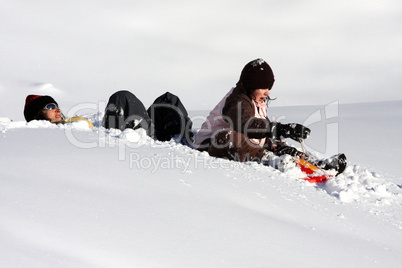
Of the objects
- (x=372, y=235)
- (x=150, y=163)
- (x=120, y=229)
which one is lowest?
(x=372, y=235)

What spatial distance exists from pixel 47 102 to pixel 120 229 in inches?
121

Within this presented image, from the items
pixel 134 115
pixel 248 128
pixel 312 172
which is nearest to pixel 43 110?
pixel 134 115

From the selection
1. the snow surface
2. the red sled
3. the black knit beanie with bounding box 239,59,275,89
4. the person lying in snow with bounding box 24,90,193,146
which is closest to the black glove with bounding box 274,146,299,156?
the red sled

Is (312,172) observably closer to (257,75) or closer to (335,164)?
(335,164)

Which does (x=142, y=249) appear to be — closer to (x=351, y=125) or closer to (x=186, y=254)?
(x=186, y=254)

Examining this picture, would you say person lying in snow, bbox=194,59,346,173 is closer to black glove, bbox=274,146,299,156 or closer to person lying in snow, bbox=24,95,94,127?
black glove, bbox=274,146,299,156

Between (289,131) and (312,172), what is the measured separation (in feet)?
1.24

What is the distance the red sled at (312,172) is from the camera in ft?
11.3

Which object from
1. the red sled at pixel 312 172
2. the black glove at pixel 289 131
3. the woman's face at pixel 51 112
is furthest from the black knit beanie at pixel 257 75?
the woman's face at pixel 51 112

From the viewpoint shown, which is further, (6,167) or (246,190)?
(246,190)

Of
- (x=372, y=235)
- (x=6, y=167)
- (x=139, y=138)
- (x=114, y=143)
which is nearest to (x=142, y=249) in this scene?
(x=6, y=167)

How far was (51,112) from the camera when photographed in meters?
4.27

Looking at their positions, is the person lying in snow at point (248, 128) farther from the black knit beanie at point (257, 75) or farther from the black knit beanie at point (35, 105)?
the black knit beanie at point (35, 105)

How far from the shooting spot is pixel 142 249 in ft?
4.83
